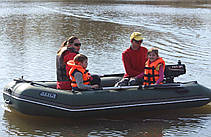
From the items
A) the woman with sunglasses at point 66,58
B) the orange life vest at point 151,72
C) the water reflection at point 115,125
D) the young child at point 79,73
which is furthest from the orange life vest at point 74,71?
the orange life vest at point 151,72

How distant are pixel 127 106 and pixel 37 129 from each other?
1.49 meters

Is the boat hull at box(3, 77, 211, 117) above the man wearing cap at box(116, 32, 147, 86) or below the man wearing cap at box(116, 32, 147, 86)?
below

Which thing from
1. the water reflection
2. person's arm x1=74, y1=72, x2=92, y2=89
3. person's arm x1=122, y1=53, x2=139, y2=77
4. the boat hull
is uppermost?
person's arm x1=122, y1=53, x2=139, y2=77

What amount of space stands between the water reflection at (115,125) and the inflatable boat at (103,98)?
0.60 feet

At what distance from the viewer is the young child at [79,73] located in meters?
6.88

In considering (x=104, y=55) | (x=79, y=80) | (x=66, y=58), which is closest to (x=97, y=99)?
(x=79, y=80)

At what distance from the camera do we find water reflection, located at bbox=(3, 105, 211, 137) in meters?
6.66

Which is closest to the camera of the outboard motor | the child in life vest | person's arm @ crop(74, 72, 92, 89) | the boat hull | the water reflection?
the water reflection

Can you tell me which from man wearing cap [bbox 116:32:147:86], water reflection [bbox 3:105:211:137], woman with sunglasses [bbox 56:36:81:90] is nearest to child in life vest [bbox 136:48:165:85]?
man wearing cap [bbox 116:32:147:86]

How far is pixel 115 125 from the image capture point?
23.0 feet

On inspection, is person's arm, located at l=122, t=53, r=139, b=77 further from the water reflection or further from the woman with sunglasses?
the woman with sunglasses

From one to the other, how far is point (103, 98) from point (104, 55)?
608 cm

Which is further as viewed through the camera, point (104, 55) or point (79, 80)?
point (104, 55)

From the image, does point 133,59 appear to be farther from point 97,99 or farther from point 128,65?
point 97,99
